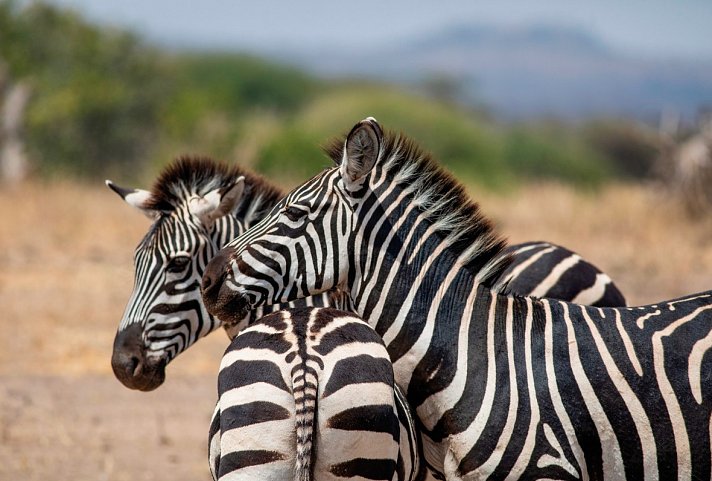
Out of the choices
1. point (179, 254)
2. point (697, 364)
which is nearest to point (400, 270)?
point (697, 364)

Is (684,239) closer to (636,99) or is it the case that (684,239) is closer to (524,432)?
(524,432)

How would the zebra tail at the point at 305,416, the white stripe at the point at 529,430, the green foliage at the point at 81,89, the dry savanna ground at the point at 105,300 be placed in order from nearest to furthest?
1. the zebra tail at the point at 305,416
2. the white stripe at the point at 529,430
3. the dry savanna ground at the point at 105,300
4. the green foliage at the point at 81,89

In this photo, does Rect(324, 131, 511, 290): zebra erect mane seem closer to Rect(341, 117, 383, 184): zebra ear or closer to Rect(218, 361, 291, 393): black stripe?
Rect(341, 117, 383, 184): zebra ear

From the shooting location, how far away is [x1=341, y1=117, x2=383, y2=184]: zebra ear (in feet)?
12.7

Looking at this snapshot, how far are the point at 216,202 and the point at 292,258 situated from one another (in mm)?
1487

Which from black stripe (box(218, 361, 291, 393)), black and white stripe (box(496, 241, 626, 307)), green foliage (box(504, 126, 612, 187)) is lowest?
black stripe (box(218, 361, 291, 393))

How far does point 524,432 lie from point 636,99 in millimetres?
192664

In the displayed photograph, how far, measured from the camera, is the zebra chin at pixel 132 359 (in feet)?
16.8

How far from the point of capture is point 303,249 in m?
3.94

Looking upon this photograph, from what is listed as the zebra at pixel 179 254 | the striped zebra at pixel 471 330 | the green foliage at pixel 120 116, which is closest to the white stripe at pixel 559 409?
the striped zebra at pixel 471 330

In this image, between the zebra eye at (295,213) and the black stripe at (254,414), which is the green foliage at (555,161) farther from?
the black stripe at (254,414)

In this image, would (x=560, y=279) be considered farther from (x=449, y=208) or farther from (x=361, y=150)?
(x=361, y=150)

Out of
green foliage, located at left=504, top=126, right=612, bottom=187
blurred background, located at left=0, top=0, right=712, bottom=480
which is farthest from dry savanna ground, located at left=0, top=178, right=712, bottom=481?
green foliage, located at left=504, top=126, right=612, bottom=187

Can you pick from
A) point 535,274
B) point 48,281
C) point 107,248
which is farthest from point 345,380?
point 107,248
